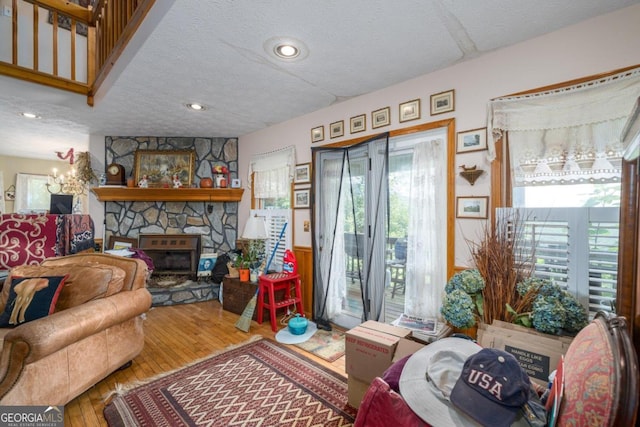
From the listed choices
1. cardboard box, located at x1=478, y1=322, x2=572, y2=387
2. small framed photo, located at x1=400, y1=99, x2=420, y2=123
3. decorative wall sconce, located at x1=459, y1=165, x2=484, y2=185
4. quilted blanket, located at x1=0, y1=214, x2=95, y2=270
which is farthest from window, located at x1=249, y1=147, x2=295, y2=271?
cardboard box, located at x1=478, y1=322, x2=572, y2=387

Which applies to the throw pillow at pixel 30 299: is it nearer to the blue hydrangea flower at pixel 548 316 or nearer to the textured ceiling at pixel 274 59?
the textured ceiling at pixel 274 59

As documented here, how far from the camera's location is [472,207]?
224cm

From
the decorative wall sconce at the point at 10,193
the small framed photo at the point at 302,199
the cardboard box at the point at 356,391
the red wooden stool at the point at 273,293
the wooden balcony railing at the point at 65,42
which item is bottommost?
the cardboard box at the point at 356,391

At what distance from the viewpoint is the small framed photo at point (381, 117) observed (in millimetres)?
2738

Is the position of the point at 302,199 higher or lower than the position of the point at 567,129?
lower

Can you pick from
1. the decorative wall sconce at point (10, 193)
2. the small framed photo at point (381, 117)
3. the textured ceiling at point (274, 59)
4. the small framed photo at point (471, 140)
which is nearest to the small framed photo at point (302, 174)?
the textured ceiling at point (274, 59)

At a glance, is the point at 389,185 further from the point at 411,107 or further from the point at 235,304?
the point at 235,304

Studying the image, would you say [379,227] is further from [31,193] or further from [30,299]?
[31,193]

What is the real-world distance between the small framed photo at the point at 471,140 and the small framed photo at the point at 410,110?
1.42 ft

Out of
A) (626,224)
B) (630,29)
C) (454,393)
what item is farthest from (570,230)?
(454,393)

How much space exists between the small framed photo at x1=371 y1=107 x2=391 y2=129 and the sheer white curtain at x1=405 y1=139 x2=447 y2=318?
419 mm

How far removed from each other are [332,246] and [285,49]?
1897 millimetres

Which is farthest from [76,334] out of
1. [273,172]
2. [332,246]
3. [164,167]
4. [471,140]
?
[164,167]

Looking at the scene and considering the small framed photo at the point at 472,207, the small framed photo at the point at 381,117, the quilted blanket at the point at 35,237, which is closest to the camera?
the small framed photo at the point at 472,207
